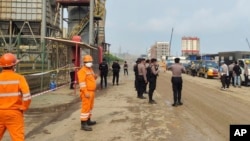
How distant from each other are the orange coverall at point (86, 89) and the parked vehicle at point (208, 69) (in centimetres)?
2958

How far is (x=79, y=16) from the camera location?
Result: 3953 cm

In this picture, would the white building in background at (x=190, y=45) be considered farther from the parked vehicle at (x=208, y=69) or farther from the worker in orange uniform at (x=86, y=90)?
the worker in orange uniform at (x=86, y=90)

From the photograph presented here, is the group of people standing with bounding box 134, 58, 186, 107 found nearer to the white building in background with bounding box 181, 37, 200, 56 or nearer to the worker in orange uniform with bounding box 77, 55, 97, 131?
the worker in orange uniform with bounding box 77, 55, 97, 131

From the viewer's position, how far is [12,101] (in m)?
5.87

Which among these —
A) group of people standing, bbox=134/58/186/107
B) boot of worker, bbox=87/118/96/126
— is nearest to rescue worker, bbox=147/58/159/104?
group of people standing, bbox=134/58/186/107

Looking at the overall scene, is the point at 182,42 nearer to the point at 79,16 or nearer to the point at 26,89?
the point at 79,16

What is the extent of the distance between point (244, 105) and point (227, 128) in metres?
5.65

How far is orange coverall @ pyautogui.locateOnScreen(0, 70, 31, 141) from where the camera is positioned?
5.77 metres

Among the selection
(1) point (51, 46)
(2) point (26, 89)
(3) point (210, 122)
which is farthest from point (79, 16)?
(2) point (26, 89)

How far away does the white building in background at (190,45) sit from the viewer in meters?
104

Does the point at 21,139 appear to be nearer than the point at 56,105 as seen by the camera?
Yes

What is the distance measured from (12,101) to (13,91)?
6.1 inches

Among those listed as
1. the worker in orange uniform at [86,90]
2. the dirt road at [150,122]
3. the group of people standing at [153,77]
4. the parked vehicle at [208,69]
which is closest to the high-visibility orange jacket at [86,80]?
the worker in orange uniform at [86,90]

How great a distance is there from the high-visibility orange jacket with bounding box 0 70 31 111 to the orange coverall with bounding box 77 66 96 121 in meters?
3.20
